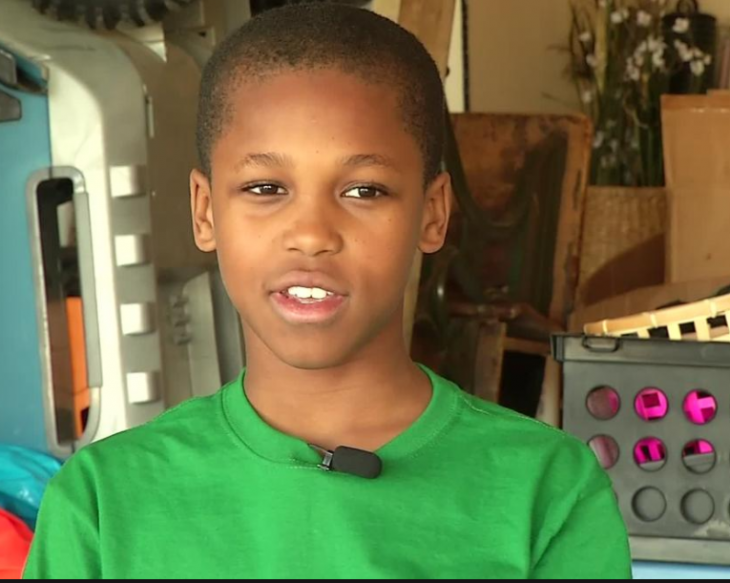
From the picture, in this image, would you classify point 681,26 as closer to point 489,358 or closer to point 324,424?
point 489,358

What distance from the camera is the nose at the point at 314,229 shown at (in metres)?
0.78

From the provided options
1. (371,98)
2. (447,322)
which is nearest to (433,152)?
(371,98)

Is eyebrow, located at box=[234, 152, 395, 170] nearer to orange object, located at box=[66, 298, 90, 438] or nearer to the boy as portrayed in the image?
the boy

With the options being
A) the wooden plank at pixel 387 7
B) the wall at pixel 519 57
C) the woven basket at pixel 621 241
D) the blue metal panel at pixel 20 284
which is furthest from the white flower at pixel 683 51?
the blue metal panel at pixel 20 284

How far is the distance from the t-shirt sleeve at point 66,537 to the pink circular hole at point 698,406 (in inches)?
26.1

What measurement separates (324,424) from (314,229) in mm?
174

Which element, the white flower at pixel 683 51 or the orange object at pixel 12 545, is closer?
the orange object at pixel 12 545

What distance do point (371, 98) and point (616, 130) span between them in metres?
1.70

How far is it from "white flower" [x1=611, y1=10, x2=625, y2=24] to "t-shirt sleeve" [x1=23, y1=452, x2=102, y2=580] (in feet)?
6.12

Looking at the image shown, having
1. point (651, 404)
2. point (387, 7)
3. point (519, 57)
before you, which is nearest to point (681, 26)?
point (519, 57)

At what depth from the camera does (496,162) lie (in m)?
1.89

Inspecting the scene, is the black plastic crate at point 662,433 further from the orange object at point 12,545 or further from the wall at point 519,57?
the wall at point 519,57

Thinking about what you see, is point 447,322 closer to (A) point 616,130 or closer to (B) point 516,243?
(B) point 516,243

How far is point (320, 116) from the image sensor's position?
2.65 feet
